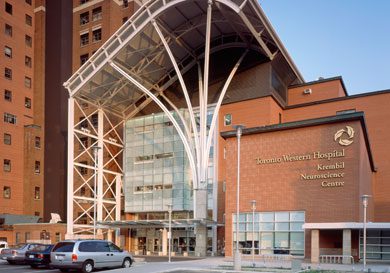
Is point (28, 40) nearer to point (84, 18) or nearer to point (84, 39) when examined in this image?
point (84, 39)

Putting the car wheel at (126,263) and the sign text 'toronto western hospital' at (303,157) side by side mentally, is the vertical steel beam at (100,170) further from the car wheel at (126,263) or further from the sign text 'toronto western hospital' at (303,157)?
the car wheel at (126,263)

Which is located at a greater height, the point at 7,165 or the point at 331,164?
the point at 331,164

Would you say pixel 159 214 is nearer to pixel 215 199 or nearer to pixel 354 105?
pixel 215 199

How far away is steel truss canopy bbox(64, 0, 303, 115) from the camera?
138 feet

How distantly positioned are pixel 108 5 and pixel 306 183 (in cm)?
4021

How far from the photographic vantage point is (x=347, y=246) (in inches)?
1119

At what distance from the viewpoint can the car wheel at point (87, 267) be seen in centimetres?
2222

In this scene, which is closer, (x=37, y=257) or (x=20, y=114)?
(x=37, y=257)

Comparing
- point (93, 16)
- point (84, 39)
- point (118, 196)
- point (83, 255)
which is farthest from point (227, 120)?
point (93, 16)

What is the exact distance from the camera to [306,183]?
105ft

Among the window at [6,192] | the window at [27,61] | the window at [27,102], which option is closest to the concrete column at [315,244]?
the window at [6,192]

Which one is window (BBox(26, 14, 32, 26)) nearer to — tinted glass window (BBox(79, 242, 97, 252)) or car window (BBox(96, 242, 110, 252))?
car window (BBox(96, 242, 110, 252))

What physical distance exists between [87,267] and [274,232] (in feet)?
51.2

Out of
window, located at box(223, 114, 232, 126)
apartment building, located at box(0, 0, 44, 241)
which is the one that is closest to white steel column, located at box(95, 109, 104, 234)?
apartment building, located at box(0, 0, 44, 241)
